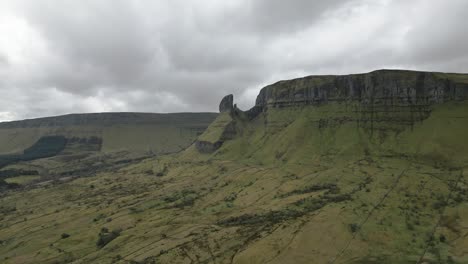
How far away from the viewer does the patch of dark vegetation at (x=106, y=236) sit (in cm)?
10150

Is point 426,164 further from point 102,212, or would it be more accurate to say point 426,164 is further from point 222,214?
point 102,212

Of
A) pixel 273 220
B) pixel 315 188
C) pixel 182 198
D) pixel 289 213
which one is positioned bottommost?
pixel 182 198

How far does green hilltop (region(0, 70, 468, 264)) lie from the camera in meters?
82.8

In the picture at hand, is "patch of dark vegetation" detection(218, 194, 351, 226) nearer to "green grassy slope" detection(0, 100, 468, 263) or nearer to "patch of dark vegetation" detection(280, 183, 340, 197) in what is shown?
"green grassy slope" detection(0, 100, 468, 263)

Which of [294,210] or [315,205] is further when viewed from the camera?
[315,205]

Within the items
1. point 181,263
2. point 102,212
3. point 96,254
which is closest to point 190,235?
point 181,263

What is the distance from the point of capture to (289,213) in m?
107

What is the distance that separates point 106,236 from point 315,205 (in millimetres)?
72492

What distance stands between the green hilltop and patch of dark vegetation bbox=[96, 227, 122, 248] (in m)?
0.51

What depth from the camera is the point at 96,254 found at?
304 feet

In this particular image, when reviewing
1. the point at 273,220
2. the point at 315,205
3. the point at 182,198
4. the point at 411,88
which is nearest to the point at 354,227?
the point at 315,205

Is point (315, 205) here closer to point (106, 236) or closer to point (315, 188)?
point (315, 188)

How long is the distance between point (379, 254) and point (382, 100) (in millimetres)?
135388

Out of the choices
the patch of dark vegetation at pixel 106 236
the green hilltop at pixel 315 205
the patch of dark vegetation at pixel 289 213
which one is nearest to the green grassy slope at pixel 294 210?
the patch of dark vegetation at pixel 289 213
